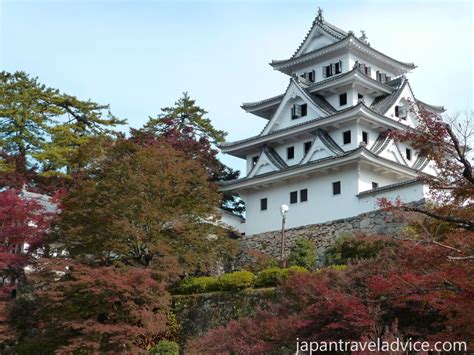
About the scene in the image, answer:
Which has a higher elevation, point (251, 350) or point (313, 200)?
point (313, 200)

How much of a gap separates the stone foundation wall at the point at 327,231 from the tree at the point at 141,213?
473 centimetres

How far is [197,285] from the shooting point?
22.8 metres

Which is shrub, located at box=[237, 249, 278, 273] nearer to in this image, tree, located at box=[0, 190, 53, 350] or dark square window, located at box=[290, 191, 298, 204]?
dark square window, located at box=[290, 191, 298, 204]

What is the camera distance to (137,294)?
19.6m

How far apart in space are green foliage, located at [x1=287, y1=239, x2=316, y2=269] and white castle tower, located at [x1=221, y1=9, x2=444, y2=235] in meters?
3.05

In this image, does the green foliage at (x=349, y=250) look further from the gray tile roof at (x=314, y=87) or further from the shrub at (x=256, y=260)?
the gray tile roof at (x=314, y=87)

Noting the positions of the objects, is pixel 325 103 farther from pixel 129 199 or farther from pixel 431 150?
pixel 431 150

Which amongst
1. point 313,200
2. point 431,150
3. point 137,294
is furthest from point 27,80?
point 431,150

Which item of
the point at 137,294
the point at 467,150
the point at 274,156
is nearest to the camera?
the point at 467,150

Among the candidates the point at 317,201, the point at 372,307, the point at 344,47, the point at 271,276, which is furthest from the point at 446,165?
the point at 344,47

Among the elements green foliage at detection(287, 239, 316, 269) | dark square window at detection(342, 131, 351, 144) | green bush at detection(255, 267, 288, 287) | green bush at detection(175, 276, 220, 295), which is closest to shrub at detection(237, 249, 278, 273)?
green foliage at detection(287, 239, 316, 269)

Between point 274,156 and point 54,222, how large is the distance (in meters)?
12.7

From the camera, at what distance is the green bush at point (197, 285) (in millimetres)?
22470

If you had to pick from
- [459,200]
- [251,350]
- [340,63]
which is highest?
[340,63]
